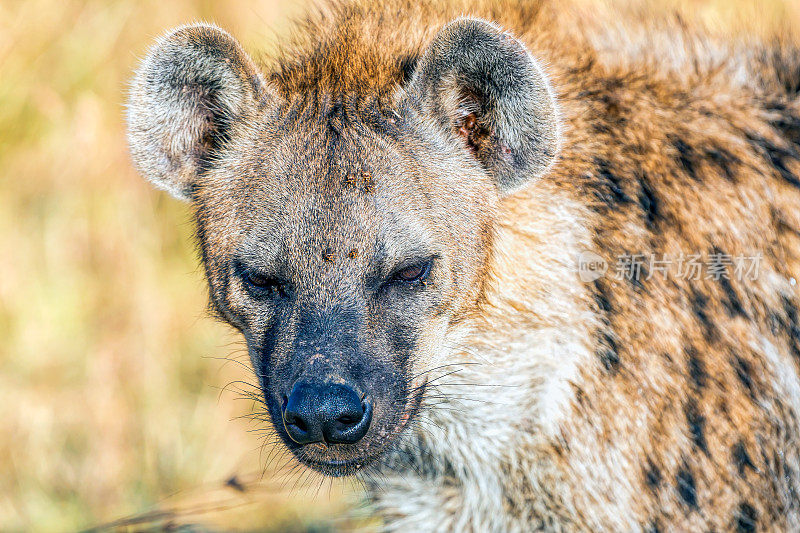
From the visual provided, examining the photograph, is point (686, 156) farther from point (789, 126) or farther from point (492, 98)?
point (492, 98)

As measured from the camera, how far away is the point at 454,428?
2539mm

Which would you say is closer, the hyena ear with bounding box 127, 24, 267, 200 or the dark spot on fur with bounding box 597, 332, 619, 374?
the hyena ear with bounding box 127, 24, 267, 200

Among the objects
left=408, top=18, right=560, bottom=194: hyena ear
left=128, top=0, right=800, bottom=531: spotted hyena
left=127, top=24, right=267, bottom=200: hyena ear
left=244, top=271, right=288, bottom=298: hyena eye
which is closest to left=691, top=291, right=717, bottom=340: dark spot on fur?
left=128, top=0, right=800, bottom=531: spotted hyena

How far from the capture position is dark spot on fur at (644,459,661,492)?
245 cm

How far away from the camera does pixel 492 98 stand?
2.32 meters

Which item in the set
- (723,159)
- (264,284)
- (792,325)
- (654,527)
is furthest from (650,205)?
(264,284)

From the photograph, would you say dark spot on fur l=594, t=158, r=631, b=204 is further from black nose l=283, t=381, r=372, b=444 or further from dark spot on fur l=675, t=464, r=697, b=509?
black nose l=283, t=381, r=372, b=444

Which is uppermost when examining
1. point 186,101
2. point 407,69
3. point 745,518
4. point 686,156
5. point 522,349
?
point 186,101

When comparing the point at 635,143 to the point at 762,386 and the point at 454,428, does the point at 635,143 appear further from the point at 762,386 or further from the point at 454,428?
the point at 454,428

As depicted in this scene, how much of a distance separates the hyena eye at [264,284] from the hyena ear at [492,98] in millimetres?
539

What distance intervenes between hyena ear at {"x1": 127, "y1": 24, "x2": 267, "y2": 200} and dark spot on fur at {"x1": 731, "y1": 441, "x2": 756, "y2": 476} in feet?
4.78

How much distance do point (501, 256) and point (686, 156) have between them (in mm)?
598

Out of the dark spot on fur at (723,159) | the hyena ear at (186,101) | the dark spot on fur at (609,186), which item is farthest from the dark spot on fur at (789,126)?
the hyena ear at (186,101)

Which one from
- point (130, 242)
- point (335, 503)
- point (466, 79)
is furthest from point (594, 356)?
point (130, 242)
